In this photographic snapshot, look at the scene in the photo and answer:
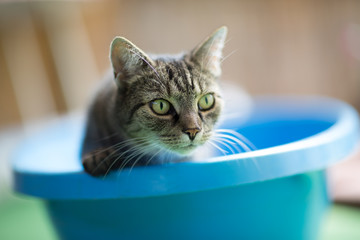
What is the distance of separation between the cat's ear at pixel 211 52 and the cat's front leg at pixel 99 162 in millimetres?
407

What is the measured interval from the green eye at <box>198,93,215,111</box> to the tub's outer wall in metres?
0.25

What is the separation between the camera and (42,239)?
1.89 meters

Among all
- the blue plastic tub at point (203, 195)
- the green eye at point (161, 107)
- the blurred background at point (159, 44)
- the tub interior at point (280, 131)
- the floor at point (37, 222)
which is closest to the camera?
the blue plastic tub at point (203, 195)

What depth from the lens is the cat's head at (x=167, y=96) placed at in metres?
1.12

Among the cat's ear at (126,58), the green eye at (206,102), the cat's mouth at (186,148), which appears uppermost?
the cat's ear at (126,58)

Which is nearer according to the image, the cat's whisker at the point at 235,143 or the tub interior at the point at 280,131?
the cat's whisker at the point at 235,143

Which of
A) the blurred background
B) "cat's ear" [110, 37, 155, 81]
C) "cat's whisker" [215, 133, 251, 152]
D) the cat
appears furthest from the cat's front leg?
the blurred background

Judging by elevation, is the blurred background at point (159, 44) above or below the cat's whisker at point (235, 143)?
above

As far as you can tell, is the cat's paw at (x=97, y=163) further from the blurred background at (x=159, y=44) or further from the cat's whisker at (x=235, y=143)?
the blurred background at (x=159, y=44)

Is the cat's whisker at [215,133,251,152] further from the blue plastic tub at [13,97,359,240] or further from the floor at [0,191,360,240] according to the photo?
the floor at [0,191,360,240]

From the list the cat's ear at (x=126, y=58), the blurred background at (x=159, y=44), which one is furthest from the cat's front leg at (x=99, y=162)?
the blurred background at (x=159, y=44)

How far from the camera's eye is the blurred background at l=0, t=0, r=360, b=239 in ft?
9.36

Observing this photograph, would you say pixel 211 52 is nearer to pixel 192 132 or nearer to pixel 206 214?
pixel 192 132

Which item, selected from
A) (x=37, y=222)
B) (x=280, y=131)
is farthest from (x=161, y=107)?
(x=37, y=222)
